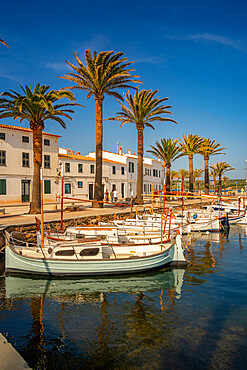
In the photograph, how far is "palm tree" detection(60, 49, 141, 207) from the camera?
30953 mm

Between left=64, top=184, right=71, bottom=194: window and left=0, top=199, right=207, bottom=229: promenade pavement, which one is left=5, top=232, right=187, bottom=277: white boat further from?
left=64, top=184, right=71, bottom=194: window

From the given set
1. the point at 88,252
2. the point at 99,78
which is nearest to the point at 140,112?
the point at 99,78

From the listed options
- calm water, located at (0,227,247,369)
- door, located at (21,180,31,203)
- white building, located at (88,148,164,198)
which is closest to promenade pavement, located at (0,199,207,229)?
door, located at (21,180,31,203)

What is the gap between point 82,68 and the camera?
31.3m

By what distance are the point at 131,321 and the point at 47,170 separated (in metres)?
33.5

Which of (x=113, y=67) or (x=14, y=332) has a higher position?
(x=113, y=67)

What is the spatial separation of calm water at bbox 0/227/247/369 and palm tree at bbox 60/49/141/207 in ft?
63.7

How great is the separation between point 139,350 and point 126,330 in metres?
1.26

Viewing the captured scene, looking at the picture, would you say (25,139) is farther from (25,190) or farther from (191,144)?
(191,144)

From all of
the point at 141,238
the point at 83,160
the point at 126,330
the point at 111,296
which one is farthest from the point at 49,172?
the point at 126,330

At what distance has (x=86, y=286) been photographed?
1391 centimetres

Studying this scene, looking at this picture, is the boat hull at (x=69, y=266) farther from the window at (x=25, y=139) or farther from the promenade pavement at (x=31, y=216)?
the window at (x=25, y=139)

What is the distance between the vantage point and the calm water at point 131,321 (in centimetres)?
787

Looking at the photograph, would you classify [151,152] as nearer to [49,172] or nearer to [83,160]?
[83,160]
